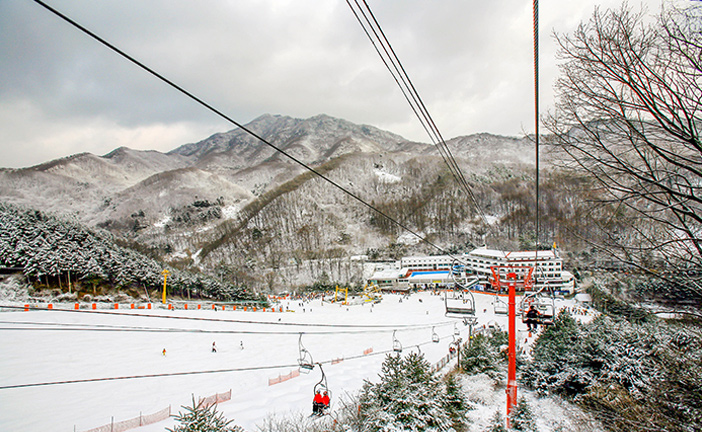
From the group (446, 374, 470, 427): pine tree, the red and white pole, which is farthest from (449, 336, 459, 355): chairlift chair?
the red and white pole

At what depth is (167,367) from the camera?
20578 mm

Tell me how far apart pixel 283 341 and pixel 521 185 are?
13599 cm

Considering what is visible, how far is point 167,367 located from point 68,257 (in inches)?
932

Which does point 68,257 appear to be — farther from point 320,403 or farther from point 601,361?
point 601,361

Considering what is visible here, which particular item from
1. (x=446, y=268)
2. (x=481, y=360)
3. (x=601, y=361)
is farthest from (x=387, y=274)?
(x=601, y=361)

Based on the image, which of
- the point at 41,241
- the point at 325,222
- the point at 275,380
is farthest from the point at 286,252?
the point at 275,380

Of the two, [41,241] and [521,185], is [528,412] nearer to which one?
[41,241]

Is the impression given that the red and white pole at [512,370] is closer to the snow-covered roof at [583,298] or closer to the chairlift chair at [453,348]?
the chairlift chair at [453,348]

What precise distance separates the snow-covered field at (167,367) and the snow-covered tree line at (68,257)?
18.1 feet

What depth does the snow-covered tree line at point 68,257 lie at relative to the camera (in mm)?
33469

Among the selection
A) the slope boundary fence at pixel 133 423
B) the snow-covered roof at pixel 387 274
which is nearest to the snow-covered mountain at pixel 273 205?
the snow-covered roof at pixel 387 274

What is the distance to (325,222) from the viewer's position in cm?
12294

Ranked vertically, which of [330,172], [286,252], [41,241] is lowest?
[286,252]

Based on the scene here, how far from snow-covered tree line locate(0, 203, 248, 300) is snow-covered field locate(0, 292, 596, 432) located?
5.51 metres
